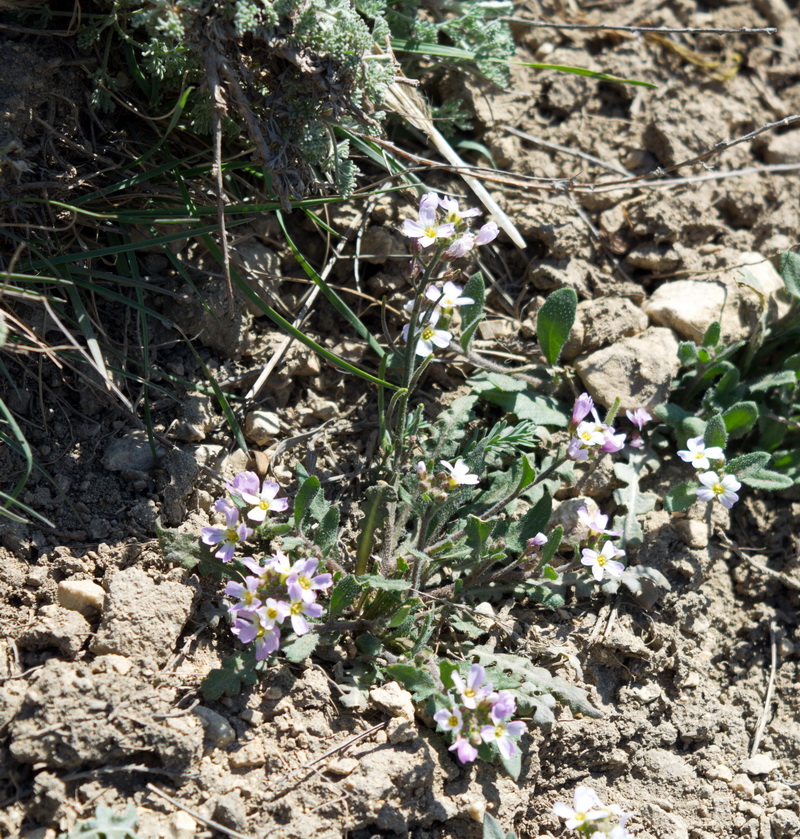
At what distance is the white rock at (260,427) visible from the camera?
3.37m

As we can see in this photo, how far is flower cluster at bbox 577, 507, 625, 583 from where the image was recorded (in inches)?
124

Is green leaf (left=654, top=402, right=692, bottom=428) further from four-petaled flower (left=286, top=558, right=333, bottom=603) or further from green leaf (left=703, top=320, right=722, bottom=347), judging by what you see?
four-petaled flower (left=286, top=558, right=333, bottom=603)

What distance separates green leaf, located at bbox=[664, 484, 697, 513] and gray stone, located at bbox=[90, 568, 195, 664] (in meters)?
2.05

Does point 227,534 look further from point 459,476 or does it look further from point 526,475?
point 526,475

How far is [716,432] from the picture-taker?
11.6 feet

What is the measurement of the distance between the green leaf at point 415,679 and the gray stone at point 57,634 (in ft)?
3.50

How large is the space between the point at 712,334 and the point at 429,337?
144cm

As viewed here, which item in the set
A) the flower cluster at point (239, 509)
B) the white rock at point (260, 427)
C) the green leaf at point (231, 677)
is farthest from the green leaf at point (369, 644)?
the white rock at point (260, 427)

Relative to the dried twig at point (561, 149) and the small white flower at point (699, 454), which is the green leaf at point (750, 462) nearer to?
the small white flower at point (699, 454)

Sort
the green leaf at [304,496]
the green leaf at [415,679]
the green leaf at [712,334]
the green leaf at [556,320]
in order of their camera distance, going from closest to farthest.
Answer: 1. the green leaf at [415,679]
2. the green leaf at [304,496]
3. the green leaf at [556,320]
4. the green leaf at [712,334]

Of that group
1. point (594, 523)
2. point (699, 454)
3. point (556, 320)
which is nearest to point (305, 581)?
point (594, 523)

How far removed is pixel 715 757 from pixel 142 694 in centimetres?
226

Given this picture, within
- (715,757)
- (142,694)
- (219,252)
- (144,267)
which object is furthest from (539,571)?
(144,267)

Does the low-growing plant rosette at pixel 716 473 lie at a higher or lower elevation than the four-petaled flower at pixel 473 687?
higher
